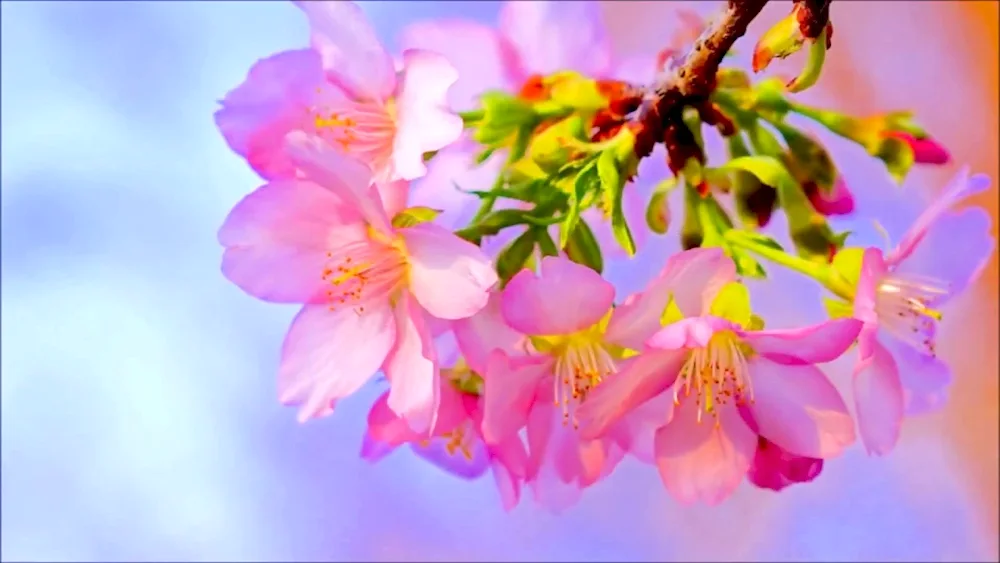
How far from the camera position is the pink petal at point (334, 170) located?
41cm

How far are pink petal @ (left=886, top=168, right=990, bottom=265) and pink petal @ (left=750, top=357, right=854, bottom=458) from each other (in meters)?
0.07

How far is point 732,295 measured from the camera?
44 centimetres

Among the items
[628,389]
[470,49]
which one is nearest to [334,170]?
[628,389]

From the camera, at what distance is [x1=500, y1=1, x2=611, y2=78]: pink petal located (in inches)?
25.4

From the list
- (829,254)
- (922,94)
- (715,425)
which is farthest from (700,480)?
(922,94)

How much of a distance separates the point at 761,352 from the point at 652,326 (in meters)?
0.05

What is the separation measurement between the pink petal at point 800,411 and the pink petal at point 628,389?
6 cm

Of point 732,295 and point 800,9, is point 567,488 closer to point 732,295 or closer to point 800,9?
point 732,295

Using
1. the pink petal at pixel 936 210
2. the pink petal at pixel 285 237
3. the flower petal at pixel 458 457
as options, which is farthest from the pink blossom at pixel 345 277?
the pink petal at pixel 936 210

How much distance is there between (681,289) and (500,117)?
15 centimetres

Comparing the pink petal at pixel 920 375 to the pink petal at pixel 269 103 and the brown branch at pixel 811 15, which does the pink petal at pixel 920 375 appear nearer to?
the brown branch at pixel 811 15

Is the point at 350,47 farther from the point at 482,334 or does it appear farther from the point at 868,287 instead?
the point at 868,287

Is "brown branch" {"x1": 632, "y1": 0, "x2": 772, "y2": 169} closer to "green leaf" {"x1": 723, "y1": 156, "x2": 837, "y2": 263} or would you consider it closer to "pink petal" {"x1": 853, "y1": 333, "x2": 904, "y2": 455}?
"green leaf" {"x1": 723, "y1": 156, "x2": 837, "y2": 263}

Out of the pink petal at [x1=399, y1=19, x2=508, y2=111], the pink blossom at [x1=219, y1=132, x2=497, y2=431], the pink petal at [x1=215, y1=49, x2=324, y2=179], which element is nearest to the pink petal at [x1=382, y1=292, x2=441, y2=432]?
the pink blossom at [x1=219, y1=132, x2=497, y2=431]
